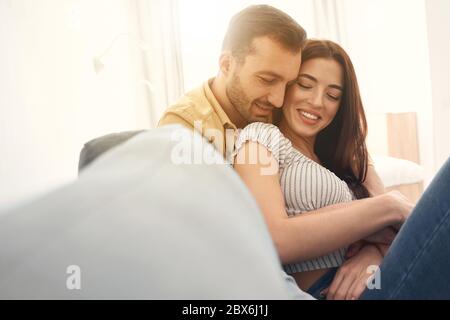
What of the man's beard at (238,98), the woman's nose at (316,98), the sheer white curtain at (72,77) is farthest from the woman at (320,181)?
the sheer white curtain at (72,77)

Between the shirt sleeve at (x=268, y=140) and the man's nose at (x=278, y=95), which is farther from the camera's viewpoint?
the man's nose at (x=278, y=95)

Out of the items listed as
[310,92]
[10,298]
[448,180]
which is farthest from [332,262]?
[10,298]

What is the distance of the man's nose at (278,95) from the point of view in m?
1.07

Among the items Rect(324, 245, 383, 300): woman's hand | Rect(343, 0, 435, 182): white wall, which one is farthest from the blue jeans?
Rect(343, 0, 435, 182): white wall

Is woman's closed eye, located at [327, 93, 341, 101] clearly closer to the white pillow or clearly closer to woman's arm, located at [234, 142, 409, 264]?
woman's arm, located at [234, 142, 409, 264]

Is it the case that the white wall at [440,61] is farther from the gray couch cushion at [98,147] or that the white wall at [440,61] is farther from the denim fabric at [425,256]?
the gray couch cushion at [98,147]

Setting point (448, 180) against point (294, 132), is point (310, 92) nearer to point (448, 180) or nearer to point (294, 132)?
point (294, 132)

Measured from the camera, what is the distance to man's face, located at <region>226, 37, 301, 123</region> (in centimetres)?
106

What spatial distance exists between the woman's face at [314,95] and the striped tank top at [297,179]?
146 mm

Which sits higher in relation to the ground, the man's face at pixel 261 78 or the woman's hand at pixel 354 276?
Answer: the man's face at pixel 261 78

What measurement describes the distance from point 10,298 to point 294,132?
921mm

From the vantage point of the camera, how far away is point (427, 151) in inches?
112

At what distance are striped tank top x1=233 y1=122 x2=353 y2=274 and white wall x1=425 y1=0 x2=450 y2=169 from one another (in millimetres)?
1269

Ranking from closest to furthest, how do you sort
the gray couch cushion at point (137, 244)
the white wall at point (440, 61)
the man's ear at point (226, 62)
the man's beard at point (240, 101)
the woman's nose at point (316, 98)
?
the gray couch cushion at point (137, 244) < the woman's nose at point (316, 98) < the man's beard at point (240, 101) < the man's ear at point (226, 62) < the white wall at point (440, 61)
